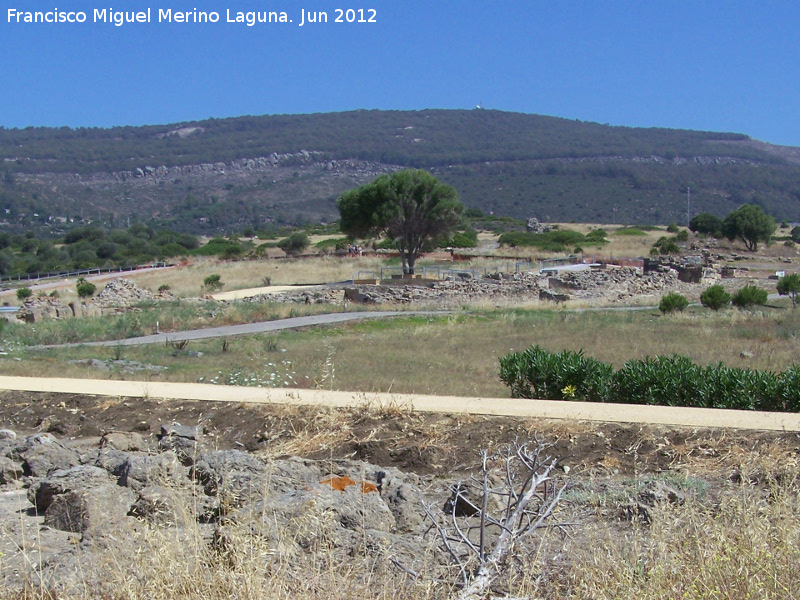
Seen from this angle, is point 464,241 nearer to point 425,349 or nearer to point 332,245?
point 332,245

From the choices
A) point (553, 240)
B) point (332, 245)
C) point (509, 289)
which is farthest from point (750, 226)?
point (332, 245)

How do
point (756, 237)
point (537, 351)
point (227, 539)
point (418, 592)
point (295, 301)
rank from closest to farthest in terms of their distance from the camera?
point (418, 592)
point (227, 539)
point (537, 351)
point (295, 301)
point (756, 237)

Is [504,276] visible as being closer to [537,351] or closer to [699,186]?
[537,351]

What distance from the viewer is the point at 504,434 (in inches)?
339

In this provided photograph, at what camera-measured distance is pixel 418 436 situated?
877cm

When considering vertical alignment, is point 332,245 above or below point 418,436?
above

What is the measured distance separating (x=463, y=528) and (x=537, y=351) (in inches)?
284

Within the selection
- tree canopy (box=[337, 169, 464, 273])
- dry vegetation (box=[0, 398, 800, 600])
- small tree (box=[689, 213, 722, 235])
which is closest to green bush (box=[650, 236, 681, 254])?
small tree (box=[689, 213, 722, 235])

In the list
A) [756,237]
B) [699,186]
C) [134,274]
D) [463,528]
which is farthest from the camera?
[699,186]

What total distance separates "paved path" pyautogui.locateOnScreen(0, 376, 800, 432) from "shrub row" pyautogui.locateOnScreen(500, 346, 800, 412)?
80cm

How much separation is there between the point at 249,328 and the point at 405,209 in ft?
73.6

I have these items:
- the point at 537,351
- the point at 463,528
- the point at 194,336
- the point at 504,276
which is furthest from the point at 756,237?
the point at 463,528

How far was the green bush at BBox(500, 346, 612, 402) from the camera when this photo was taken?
1117 cm

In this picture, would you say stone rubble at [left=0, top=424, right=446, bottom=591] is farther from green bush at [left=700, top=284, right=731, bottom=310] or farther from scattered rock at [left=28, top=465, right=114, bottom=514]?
green bush at [left=700, top=284, right=731, bottom=310]
